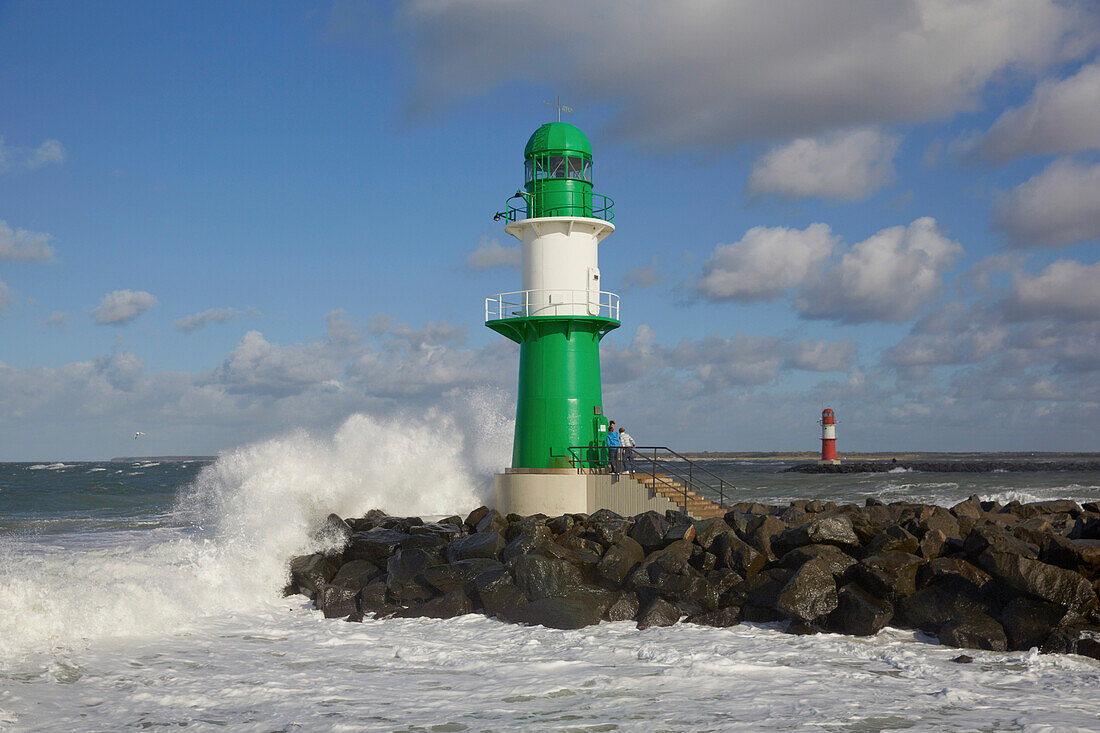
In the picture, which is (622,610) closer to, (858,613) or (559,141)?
(858,613)

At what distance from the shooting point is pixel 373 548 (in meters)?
12.8

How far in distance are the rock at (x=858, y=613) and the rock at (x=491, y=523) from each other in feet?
20.0

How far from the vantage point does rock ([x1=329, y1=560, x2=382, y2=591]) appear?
38.3ft

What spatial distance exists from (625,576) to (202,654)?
4822 mm

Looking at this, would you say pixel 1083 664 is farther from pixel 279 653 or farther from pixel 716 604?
pixel 279 653

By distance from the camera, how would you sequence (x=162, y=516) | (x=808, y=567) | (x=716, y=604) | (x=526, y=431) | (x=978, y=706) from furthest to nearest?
1. (x=162, y=516)
2. (x=526, y=431)
3. (x=716, y=604)
4. (x=808, y=567)
5. (x=978, y=706)

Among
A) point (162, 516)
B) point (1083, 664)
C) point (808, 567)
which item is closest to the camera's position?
point (1083, 664)

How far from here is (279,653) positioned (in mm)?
9086

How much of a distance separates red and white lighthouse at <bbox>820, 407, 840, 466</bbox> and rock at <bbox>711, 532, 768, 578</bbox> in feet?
149

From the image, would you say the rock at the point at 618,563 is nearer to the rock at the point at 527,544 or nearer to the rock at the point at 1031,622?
the rock at the point at 527,544

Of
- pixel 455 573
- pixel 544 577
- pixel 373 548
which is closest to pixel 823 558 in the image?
pixel 544 577

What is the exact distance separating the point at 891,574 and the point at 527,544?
4665mm

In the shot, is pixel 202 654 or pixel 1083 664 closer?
pixel 1083 664

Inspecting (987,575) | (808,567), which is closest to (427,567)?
(808,567)
